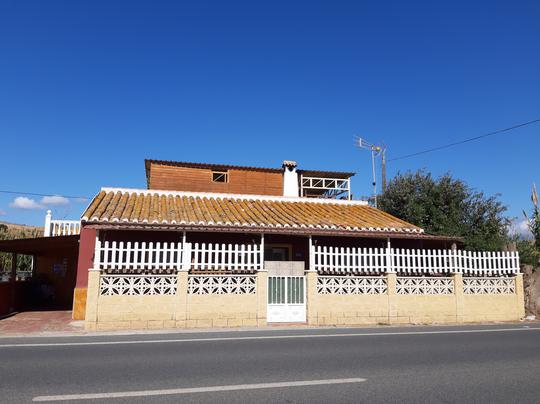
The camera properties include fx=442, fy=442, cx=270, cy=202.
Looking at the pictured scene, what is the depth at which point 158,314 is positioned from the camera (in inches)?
447

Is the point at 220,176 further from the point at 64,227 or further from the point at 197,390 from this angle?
the point at 197,390

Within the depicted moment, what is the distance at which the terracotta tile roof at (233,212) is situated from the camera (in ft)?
45.1

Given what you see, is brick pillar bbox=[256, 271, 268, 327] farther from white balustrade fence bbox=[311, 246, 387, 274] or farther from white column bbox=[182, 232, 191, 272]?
white column bbox=[182, 232, 191, 272]

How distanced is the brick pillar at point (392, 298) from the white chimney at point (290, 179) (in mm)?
10181

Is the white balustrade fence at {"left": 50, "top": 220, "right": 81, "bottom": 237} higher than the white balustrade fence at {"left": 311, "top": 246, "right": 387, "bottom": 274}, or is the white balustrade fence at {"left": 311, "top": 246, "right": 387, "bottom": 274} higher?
the white balustrade fence at {"left": 50, "top": 220, "right": 81, "bottom": 237}

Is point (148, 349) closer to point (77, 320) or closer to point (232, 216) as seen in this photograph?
point (77, 320)

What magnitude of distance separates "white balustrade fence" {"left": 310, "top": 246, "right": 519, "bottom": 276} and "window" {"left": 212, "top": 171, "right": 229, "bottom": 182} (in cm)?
854

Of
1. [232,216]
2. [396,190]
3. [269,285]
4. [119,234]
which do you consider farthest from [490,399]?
[396,190]

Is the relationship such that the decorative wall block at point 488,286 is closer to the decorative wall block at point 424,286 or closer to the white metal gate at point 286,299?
the decorative wall block at point 424,286

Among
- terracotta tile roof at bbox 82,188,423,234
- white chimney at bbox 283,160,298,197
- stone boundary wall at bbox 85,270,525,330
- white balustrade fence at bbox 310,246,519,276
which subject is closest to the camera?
stone boundary wall at bbox 85,270,525,330

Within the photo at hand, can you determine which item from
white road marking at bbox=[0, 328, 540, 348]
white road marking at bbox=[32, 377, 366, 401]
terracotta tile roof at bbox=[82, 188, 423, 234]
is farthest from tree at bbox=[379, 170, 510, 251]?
white road marking at bbox=[32, 377, 366, 401]

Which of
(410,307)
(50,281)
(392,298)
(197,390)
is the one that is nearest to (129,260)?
(197,390)

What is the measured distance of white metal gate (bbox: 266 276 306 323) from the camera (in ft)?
40.0

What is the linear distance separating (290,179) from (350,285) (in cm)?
1059
